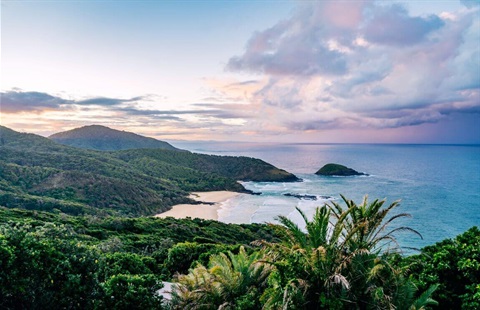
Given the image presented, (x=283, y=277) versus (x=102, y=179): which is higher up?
(x=283, y=277)

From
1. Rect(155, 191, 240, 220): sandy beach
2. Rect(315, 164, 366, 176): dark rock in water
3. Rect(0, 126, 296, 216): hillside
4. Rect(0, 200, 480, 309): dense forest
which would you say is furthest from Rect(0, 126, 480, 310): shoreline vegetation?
Rect(315, 164, 366, 176): dark rock in water

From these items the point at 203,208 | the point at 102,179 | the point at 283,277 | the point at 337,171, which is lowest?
the point at 203,208

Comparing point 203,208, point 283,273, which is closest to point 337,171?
point 203,208

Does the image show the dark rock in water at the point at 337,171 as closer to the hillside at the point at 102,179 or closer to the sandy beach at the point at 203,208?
the hillside at the point at 102,179

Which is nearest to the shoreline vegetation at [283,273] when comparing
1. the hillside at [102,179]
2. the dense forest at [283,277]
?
the dense forest at [283,277]

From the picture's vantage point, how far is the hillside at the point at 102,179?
5372 cm

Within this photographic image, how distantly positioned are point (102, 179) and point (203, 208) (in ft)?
71.7

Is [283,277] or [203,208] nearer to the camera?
[283,277]

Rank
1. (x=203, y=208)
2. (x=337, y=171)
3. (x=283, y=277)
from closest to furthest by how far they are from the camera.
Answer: (x=283, y=277) → (x=203, y=208) → (x=337, y=171)

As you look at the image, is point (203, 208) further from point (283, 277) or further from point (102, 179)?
point (283, 277)

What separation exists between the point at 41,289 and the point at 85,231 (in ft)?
74.2

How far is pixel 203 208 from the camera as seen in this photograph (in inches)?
2489

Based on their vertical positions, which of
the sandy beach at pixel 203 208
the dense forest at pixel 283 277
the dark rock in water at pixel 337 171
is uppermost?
the dense forest at pixel 283 277

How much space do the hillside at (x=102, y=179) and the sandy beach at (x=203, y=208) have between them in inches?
108
